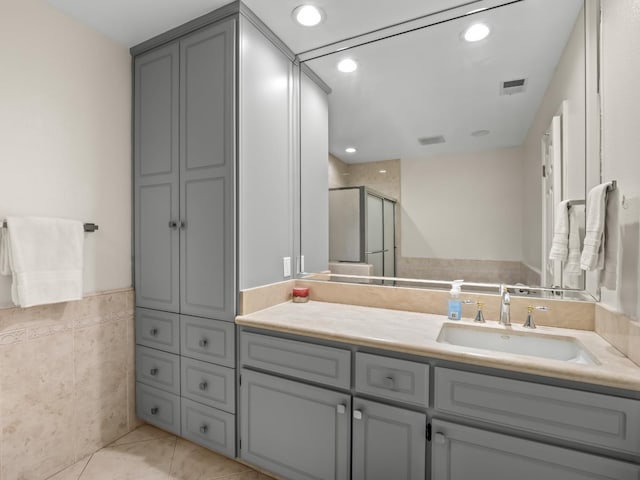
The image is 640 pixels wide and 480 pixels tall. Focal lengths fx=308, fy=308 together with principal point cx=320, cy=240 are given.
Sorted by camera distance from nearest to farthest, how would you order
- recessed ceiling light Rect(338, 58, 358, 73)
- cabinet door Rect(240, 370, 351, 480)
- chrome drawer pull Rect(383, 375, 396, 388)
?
1. chrome drawer pull Rect(383, 375, 396, 388)
2. cabinet door Rect(240, 370, 351, 480)
3. recessed ceiling light Rect(338, 58, 358, 73)

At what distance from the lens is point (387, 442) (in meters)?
1.20

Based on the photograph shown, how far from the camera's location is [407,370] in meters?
1.18

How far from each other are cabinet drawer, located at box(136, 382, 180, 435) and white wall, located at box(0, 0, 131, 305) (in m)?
0.68

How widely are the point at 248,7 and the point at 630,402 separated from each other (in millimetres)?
2195

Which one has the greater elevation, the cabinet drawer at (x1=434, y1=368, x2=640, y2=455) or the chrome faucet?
the chrome faucet

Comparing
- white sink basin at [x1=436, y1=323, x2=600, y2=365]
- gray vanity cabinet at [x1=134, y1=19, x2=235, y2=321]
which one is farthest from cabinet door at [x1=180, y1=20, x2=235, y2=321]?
white sink basin at [x1=436, y1=323, x2=600, y2=365]

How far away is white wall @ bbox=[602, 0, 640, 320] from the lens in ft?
3.23

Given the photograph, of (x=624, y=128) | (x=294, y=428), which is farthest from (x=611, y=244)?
(x=294, y=428)

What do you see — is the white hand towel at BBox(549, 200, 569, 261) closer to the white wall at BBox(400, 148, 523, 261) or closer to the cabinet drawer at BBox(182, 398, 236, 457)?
the white wall at BBox(400, 148, 523, 261)

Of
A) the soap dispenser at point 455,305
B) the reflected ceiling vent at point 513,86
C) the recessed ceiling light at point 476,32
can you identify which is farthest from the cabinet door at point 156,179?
the reflected ceiling vent at point 513,86

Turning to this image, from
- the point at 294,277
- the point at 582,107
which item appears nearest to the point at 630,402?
the point at 582,107

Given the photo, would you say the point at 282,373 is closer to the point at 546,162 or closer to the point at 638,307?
the point at 638,307

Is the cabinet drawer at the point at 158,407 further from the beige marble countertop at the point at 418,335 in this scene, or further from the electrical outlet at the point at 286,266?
the electrical outlet at the point at 286,266

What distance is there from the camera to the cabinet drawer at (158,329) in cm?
176
